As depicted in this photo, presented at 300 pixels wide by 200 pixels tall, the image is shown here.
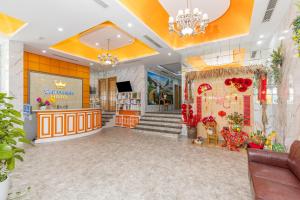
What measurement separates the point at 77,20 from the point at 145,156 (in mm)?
3995

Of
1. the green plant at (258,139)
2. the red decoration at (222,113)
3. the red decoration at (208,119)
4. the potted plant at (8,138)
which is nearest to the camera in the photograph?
the potted plant at (8,138)

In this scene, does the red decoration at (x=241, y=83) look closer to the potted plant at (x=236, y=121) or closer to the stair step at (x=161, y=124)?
the potted plant at (x=236, y=121)

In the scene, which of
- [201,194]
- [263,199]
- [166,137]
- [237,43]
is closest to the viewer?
[263,199]

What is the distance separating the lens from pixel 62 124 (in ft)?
18.1

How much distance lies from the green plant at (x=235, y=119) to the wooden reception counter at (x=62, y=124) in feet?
18.5

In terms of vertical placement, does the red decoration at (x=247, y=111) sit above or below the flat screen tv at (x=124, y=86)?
below

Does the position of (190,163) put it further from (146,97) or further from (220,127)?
(146,97)

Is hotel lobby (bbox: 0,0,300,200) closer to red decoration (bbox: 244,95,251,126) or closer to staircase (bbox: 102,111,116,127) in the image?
red decoration (bbox: 244,95,251,126)

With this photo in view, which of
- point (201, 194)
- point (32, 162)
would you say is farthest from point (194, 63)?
point (32, 162)

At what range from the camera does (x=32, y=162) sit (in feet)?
11.2

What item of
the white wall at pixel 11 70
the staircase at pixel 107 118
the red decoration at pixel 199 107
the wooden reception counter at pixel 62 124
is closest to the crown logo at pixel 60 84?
the white wall at pixel 11 70

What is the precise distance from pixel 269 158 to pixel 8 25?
291 inches

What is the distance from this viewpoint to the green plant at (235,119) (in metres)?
4.84

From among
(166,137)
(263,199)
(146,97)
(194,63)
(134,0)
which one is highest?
(134,0)
